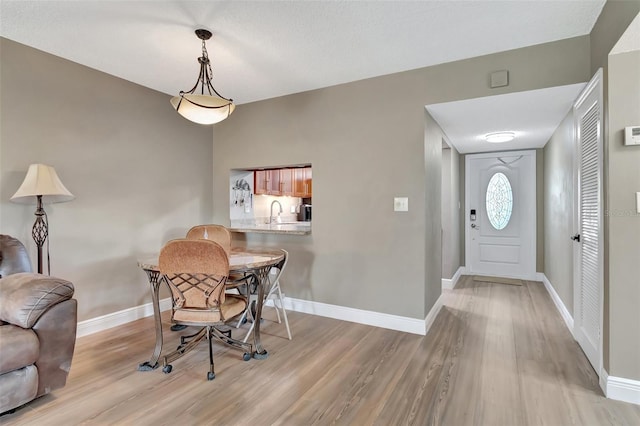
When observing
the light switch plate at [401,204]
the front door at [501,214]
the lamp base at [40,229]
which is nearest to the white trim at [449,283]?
the front door at [501,214]

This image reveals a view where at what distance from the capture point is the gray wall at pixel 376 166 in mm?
2863

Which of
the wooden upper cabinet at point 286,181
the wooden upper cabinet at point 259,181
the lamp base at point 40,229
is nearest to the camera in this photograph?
the lamp base at point 40,229

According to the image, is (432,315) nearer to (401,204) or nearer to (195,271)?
(401,204)

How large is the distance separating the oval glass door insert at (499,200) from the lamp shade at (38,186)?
19.2 ft

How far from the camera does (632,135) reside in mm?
1918

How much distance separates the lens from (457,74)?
2904mm

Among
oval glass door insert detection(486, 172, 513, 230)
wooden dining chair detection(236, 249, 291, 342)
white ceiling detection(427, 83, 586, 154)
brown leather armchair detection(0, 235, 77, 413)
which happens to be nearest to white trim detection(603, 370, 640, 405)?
white ceiling detection(427, 83, 586, 154)

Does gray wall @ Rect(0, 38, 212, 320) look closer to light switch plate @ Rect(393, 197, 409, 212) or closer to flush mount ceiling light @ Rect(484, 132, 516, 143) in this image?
light switch plate @ Rect(393, 197, 409, 212)

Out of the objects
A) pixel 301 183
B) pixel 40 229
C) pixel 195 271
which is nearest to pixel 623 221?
pixel 195 271

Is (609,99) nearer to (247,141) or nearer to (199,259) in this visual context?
(199,259)

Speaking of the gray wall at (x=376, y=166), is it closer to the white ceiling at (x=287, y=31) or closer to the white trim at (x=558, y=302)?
the white ceiling at (x=287, y=31)

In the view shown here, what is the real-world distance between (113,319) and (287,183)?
2.81m

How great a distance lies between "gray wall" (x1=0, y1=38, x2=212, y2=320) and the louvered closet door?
159 inches

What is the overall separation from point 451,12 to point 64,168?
3402 millimetres
